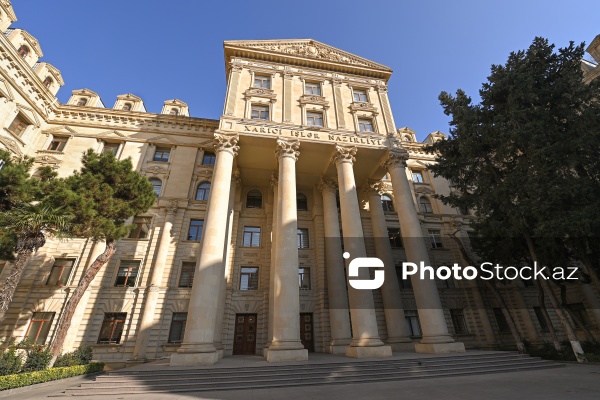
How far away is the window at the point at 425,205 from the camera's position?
27.5m

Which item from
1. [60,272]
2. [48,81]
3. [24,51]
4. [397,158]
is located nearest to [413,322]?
[397,158]

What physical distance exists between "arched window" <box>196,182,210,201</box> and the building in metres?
0.08

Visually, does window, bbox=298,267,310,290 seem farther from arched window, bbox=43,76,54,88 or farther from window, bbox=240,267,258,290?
arched window, bbox=43,76,54,88

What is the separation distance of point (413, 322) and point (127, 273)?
21.8 metres

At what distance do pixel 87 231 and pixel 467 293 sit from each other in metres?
27.4

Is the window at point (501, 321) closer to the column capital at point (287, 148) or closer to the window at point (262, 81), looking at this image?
the column capital at point (287, 148)

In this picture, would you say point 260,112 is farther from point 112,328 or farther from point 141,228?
point 112,328

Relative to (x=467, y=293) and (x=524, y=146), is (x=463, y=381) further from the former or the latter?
(x=467, y=293)

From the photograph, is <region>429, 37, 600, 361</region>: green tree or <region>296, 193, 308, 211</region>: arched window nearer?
<region>429, 37, 600, 361</region>: green tree

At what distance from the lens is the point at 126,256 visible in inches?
778

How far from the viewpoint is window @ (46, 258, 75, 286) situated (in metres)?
18.3

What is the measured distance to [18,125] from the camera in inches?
857

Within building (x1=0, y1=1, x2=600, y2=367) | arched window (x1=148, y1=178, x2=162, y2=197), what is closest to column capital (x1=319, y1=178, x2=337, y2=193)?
building (x1=0, y1=1, x2=600, y2=367)

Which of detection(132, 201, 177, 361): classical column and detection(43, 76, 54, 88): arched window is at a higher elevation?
detection(43, 76, 54, 88): arched window
